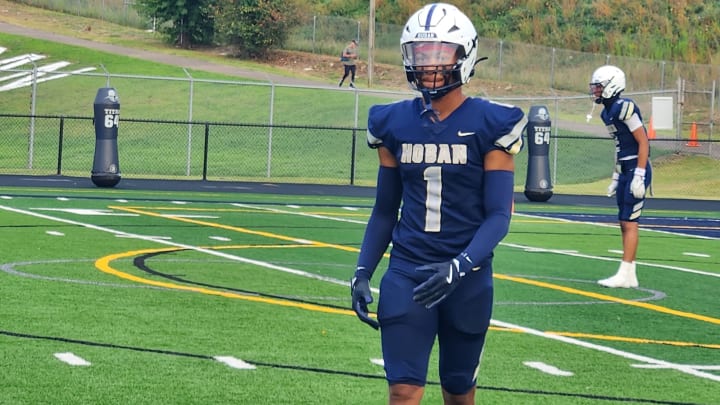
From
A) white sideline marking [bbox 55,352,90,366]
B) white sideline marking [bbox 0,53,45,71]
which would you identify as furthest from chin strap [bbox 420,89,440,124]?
white sideline marking [bbox 0,53,45,71]

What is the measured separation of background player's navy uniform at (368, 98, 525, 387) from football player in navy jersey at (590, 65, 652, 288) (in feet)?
23.4

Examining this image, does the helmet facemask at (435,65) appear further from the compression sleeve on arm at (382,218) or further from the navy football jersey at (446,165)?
the compression sleeve on arm at (382,218)

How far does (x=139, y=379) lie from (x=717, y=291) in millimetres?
7040

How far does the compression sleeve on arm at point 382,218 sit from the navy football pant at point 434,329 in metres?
0.18

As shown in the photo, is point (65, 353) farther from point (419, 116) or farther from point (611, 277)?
point (611, 277)

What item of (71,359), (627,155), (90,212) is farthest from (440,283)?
(90,212)

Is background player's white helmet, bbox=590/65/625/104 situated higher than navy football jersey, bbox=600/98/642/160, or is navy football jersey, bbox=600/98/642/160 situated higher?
background player's white helmet, bbox=590/65/625/104

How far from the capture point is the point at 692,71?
4788 centimetres

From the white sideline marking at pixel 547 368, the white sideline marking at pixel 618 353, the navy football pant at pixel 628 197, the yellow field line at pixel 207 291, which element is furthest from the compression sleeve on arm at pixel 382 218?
the navy football pant at pixel 628 197

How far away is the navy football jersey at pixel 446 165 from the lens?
5.88 m

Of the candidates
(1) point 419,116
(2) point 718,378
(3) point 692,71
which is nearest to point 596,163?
(3) point 692,71

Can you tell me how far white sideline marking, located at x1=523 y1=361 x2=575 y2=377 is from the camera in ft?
28.5

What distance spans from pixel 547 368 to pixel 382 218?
3.02 metres

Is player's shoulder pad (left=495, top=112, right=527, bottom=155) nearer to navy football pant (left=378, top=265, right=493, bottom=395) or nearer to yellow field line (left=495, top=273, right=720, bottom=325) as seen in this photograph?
navy football pant (left=378, top=265, right=493, bottom=395)
